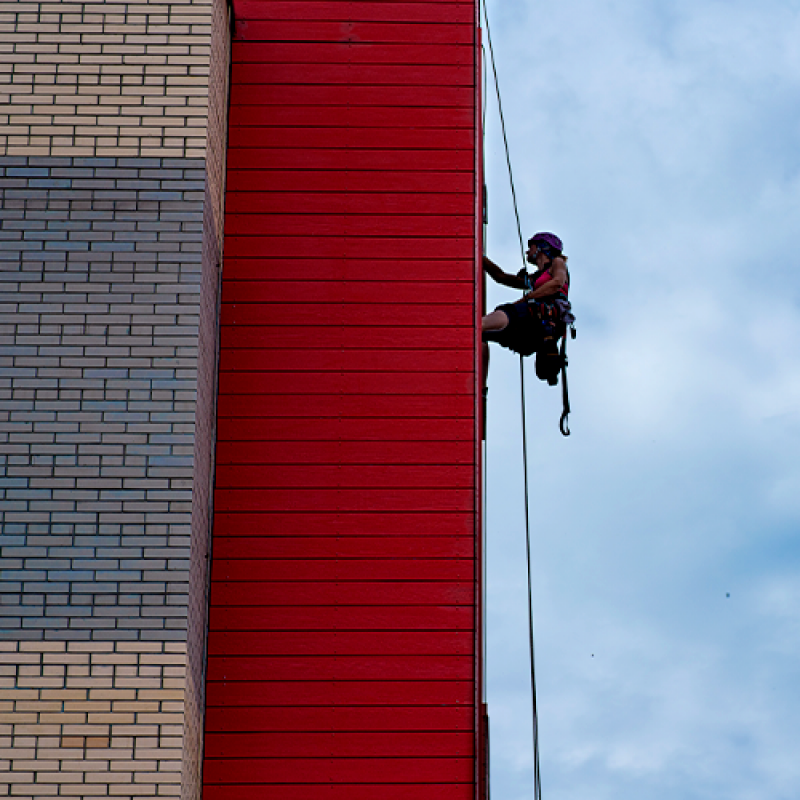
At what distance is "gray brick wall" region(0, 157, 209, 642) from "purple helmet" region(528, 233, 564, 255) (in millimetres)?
4258

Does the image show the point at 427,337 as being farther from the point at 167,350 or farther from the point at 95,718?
the point at 95,718

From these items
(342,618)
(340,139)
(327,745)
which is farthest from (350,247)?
(327,745)

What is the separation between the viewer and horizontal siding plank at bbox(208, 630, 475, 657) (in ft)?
38.0

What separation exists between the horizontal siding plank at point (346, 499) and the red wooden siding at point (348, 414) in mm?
16

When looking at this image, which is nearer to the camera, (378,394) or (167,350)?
(167,350)

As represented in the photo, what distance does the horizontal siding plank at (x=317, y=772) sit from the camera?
36.9ft

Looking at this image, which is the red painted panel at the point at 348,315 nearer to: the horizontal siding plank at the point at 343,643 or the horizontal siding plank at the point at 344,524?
the horizontal siding plank at the point at 344,524

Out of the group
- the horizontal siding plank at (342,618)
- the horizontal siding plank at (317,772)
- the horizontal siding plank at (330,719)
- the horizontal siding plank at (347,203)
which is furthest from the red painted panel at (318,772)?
the horizontal siding plank at (347,203)

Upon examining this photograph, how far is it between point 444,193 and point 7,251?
3947 millimetres

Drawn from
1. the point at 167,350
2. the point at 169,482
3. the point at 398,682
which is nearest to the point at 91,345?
the point at 167,350

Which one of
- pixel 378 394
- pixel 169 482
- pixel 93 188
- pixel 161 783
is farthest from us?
pixel 378 394

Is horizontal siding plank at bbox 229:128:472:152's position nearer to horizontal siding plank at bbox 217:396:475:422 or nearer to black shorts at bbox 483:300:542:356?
black shorts at bbox 483:300:542:356

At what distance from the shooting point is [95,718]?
984cm

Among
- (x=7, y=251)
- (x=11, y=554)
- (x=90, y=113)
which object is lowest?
(x=11, y=554)
